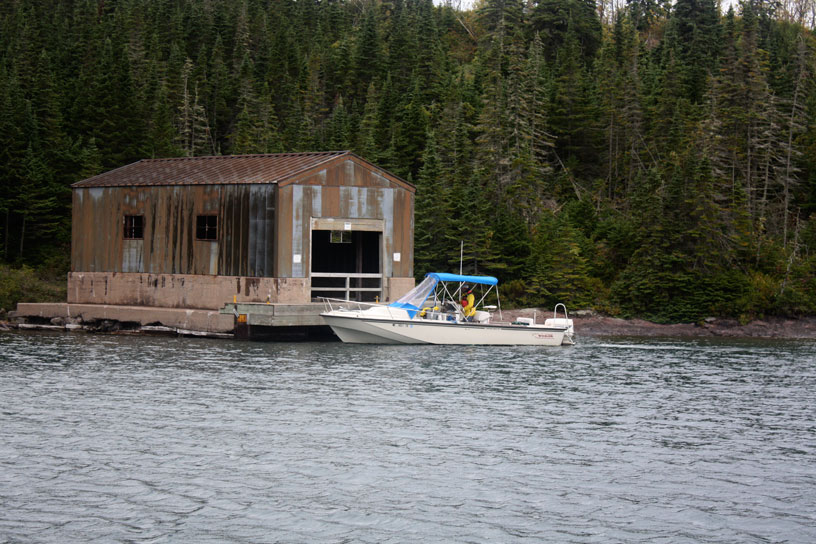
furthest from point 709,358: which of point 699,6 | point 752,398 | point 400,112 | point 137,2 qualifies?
point 137,2

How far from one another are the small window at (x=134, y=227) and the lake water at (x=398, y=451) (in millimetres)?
9468

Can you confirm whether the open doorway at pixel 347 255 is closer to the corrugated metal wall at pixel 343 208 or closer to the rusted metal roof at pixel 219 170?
the corrugated metal wall at pixel 343 208

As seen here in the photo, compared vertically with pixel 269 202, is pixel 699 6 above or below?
above

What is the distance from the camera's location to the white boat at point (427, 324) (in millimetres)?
31531

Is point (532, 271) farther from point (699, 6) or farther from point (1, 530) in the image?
point (699, 6)

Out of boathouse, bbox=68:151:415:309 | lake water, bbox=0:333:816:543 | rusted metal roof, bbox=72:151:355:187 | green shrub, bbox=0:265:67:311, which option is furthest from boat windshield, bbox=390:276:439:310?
green shrub, bbox=0:265:67:311

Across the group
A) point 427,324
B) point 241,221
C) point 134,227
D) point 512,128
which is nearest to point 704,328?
point 427,324

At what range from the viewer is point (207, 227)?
35156 mm

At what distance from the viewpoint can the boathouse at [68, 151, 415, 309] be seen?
110 feet

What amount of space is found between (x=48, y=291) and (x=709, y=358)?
29.4 metres

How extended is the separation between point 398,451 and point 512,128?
4456cm

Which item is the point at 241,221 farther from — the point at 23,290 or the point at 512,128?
the point at 512,128

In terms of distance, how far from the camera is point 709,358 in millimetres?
31453

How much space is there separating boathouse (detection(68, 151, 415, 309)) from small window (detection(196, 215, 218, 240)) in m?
0.04
